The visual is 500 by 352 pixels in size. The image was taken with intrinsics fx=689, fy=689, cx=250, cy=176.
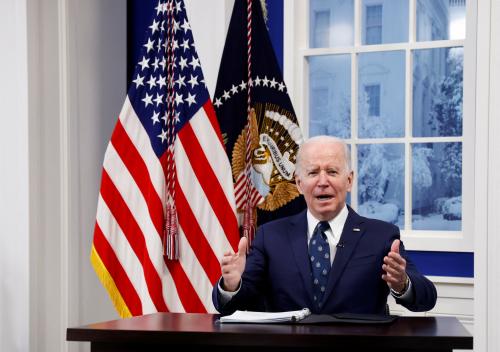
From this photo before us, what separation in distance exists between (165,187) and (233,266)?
1.09m

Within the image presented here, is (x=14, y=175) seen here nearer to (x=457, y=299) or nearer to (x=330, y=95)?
(x=330, y=95)

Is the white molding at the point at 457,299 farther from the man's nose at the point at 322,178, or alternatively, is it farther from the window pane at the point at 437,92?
the man's nose at the point at 322,178

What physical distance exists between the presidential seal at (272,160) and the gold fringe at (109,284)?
645mm

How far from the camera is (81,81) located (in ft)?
11.3

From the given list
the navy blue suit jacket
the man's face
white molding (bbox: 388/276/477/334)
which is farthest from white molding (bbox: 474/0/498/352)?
the man's face

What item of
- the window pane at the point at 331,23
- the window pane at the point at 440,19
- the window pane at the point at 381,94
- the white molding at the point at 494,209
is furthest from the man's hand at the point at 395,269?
the window pane at the point at 331,23

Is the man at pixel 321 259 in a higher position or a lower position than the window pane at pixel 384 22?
lower

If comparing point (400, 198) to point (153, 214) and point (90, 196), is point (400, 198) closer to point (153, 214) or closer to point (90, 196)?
point (153, 214)

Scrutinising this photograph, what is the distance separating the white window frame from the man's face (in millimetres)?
1190

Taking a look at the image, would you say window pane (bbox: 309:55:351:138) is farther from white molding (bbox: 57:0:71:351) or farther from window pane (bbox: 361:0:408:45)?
white molding (bbox: 57:0:71:351)

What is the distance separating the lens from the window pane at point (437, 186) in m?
3.27

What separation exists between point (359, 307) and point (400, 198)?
1391mm

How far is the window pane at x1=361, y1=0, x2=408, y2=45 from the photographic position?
3363 mm

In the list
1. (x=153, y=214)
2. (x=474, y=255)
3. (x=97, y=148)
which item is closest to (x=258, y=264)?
(x=153, y=214)
